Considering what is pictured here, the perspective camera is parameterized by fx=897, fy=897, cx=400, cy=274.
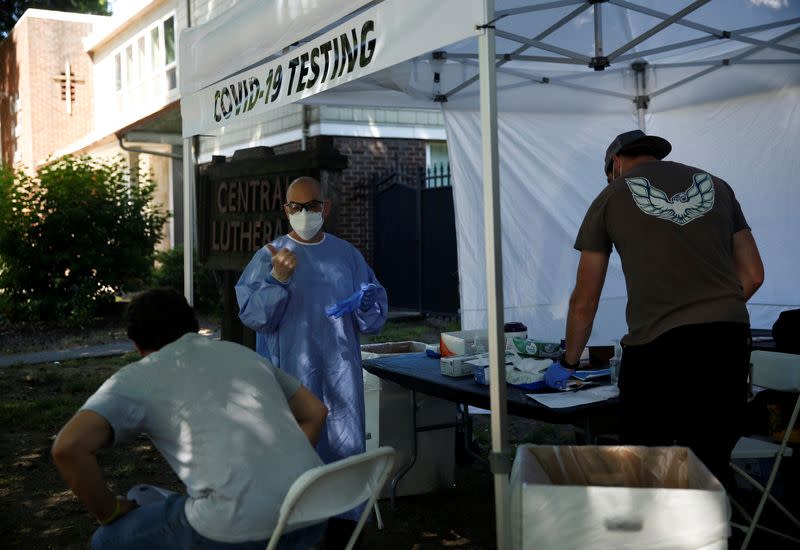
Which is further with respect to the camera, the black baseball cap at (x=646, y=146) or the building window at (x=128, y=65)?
the building window at (x=128, y=65)

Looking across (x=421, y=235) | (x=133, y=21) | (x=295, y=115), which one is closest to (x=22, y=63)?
(x=133, y=21)

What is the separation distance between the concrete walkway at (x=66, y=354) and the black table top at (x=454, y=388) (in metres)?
6.61

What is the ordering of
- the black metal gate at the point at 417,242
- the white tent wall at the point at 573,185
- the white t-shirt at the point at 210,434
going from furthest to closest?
the black metal gate at the point at 417,242
the white tent wall at the point at 573,185
the white t-shirt at the point at 210,434

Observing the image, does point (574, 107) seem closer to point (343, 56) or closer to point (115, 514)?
point (343, 56)

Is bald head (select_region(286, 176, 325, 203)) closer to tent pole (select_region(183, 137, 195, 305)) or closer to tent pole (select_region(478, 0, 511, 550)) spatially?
tent pole (select_region(478, 0, 511, 550))

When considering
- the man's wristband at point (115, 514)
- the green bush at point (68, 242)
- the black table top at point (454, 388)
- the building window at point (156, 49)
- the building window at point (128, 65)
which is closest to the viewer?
the man's wristband at point (115, 514)

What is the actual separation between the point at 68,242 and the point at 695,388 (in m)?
12.3

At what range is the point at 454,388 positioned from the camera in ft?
13.7

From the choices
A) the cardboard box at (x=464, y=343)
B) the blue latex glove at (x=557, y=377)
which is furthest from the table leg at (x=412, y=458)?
the blue latex glove at (x=557, y=377)

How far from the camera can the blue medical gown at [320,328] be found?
4117 mm

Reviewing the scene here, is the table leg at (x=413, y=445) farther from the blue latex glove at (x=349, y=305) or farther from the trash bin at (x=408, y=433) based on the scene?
the blue latex glove at (x=349, y=305)

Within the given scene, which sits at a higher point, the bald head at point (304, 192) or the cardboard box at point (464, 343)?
the bald head at point (304, 192)

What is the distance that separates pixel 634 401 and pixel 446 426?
2.21 m

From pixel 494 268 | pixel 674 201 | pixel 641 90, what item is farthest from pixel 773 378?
pixel 641 90
